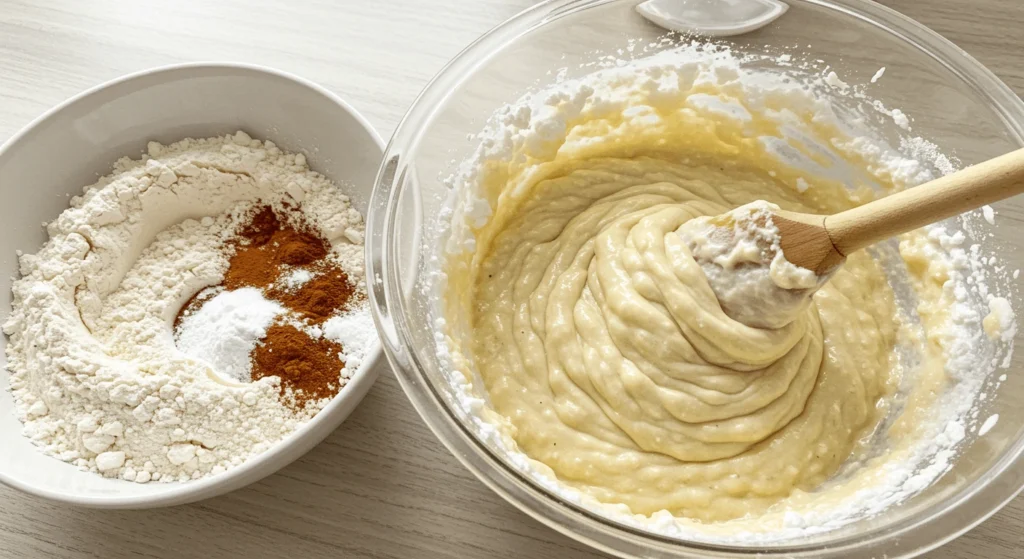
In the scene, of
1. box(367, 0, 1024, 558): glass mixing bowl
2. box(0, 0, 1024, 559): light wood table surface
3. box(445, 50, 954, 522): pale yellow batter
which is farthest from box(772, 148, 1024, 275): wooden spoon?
box(0, 0, 1024, 559): light wood table surface

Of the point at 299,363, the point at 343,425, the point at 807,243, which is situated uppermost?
the point at 807,243

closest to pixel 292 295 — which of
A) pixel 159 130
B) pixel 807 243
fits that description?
pixel 159 130

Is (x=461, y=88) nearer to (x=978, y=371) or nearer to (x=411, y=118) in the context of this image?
(x=411, y=118)

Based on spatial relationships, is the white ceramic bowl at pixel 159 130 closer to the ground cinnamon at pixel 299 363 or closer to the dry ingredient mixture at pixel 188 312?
the dry ingredient mixture at pixel 188 312

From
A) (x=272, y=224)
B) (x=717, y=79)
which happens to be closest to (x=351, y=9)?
(x=272, y=224)

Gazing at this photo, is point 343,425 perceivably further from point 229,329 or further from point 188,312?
point 188,312

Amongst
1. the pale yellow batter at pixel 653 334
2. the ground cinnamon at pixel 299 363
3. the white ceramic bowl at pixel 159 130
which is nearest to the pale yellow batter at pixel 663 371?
the pale yellow batter at pixel 653 334

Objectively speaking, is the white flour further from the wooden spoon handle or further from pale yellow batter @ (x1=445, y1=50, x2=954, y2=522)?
the wooden spoon handle

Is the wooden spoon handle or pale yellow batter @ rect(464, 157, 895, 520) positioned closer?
the wooden spoon handle
